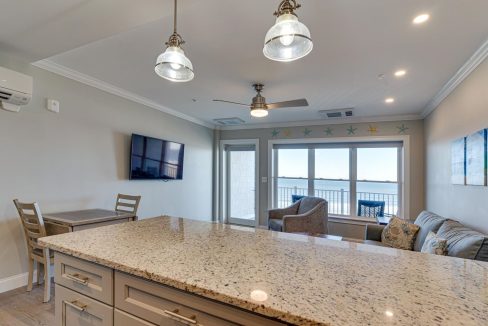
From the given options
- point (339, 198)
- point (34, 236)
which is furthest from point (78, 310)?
point (339, 198)

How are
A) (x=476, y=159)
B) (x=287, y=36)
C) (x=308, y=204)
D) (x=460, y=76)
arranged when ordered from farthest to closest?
(x=308, y=204) < (x=460, y=76) < (x=476, y=159) < (x=287, y=36)

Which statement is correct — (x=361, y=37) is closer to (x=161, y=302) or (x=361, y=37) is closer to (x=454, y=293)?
(x=454, y=293)

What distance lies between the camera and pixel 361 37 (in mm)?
2164

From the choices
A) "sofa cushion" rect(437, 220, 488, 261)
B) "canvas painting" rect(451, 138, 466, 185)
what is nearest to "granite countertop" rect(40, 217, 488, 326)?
"sofa cushion" rect(437, 220, 488, 261)

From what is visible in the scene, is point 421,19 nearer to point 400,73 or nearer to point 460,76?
point 400,73

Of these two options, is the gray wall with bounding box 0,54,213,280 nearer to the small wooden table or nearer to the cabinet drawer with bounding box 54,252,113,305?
the small wooden table

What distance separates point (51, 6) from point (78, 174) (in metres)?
2.07

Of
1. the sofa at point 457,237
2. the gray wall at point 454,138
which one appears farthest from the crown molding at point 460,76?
the sofa at point 457,237

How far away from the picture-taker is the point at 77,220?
2576 millimetres

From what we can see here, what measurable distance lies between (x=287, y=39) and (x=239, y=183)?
517 cm

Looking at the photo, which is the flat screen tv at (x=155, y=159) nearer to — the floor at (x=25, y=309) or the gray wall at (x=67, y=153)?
the gray wall at (x=67, y=153)

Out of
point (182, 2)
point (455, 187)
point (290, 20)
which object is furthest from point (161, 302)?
point (455, 187)

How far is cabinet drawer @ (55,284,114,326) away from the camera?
110 centimetres

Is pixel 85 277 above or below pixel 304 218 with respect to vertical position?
above
